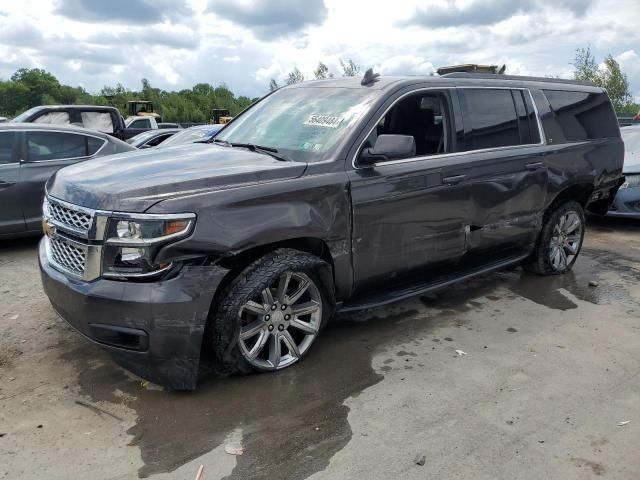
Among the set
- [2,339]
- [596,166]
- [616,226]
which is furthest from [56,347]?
[616,226]

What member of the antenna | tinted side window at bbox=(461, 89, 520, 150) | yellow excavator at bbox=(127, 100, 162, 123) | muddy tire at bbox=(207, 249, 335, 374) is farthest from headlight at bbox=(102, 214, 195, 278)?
yellow excavator at bbox=(127, 100, 162, 123)

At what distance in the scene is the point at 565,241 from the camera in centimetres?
597

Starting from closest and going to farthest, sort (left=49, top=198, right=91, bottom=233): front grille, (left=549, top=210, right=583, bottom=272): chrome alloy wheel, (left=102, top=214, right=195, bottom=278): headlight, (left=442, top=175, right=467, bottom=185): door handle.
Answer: (left=102, top=214, right=195, bottom=278): headlight < (left=49, top=198, right=91, bottom=233): front grille < (left=442, top=175, right=467, bottom=185): door handle < (left=549, top=210, right=583, bottom=272): chrome alloy wheel

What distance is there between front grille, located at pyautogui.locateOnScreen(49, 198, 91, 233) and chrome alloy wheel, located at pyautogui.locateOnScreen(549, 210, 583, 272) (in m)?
4.38

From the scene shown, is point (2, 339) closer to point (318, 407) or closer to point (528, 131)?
point (318, 407)

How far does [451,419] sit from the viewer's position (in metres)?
3.25

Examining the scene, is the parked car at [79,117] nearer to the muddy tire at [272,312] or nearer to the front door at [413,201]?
the front door at [413,201]

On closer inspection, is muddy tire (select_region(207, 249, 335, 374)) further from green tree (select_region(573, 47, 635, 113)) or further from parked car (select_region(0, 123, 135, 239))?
green tree (select_region(573, 47, 635, 113))

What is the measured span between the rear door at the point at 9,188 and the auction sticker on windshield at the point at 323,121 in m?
4.14

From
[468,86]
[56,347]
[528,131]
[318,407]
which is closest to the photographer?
[318,407]

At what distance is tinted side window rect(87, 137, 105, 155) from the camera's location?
7.32 meters

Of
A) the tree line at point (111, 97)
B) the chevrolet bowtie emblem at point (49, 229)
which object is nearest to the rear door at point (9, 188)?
the chevrolet bowtie emblem at point (49, 229)

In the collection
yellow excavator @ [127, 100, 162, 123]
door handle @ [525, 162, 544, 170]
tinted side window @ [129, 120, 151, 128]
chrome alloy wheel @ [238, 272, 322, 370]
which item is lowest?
chrome alloy wheel @ [238, 272, 322, 370]

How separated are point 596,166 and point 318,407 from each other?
164 inches
